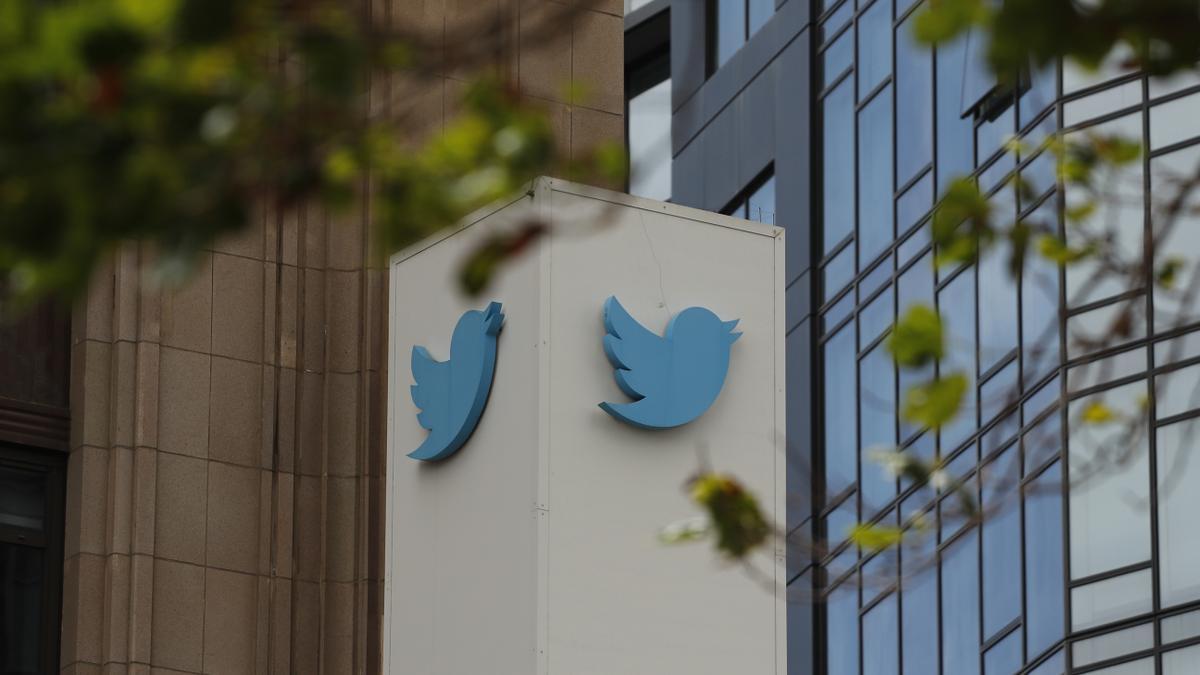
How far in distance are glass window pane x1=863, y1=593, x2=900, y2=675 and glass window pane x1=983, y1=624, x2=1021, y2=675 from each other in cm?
318

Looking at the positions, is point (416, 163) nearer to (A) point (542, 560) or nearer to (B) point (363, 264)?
(A) point (542, 560)

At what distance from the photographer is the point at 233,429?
20281 millimetres

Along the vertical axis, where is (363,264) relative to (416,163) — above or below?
above

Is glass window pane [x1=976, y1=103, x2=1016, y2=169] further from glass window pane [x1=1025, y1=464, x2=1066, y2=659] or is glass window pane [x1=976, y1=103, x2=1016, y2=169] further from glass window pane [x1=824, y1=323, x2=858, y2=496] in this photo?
glass window pane [x1=824, y1=323, x2=858, y2=496]

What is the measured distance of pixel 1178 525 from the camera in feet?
93.5

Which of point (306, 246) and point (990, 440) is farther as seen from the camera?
point (990, 440)

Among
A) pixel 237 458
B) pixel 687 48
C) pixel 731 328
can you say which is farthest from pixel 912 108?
pixel 731 328

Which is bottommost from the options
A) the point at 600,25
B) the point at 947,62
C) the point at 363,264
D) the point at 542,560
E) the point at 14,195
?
the point at 14,195

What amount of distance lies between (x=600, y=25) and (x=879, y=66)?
52.3 ft

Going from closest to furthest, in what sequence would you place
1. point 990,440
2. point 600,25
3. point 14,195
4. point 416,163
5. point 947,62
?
point 14,195 → point 416,163 → point 600,25 → point 990,440 → point 947,62

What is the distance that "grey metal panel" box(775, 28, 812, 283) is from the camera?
1561 inches

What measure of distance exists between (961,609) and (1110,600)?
3.72 metres

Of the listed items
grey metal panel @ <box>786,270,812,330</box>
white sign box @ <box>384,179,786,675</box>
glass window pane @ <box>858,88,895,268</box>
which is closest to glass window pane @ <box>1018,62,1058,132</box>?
glass window pane @ <box>858,88,895,268</box>

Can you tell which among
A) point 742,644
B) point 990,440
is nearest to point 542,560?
point 742,644
